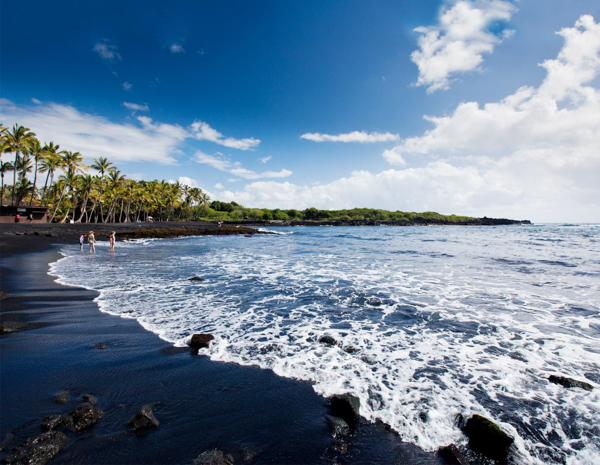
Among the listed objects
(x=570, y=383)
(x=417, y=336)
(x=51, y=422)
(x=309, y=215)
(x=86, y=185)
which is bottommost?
(x=417, y=336)

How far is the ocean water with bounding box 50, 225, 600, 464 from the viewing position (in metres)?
4.30

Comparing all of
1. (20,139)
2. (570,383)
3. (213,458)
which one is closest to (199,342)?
(213,458)

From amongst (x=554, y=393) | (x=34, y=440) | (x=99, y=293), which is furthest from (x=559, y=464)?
(x=99, y=293)

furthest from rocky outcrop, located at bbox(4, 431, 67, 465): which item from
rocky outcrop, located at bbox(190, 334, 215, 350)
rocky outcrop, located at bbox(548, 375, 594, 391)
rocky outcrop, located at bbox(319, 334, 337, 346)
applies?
rocky outcrop, located at bbox(548, 375, 594, 391)

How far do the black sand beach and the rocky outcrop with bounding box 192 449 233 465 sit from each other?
139 mm

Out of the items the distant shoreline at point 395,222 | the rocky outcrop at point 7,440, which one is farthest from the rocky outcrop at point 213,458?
the distant shoreline at point 395,222

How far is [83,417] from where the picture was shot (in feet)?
12.6

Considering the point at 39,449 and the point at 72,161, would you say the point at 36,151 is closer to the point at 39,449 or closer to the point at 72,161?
the point at 72,161

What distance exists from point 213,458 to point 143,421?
1228 mm

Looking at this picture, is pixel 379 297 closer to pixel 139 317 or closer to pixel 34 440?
pixel 139 317

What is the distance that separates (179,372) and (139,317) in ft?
12.3

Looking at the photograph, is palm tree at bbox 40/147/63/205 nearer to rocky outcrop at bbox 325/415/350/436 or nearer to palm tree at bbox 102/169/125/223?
palm tree at bbox 102/169/125/223

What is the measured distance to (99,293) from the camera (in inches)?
421

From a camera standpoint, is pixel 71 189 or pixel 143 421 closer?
pixel 143 421
